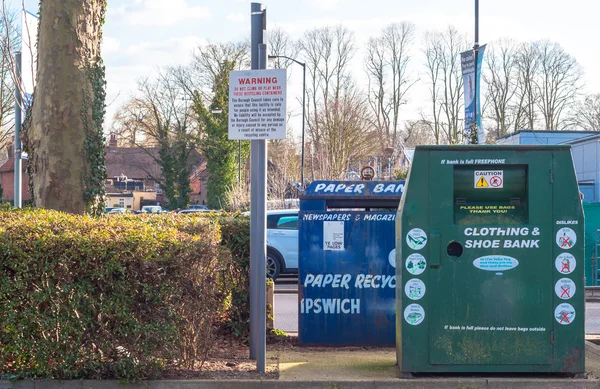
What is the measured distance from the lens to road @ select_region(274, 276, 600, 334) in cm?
981

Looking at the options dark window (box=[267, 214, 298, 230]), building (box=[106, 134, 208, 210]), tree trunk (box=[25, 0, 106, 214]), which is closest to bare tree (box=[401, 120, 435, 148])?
building (box=[106, 134, 208, 210])

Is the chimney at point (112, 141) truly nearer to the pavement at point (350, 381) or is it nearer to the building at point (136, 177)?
the building at point (136, 177)

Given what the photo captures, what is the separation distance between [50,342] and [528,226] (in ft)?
12.2

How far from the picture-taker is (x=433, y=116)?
5862cm

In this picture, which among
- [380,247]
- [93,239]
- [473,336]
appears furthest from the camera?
[380,247]

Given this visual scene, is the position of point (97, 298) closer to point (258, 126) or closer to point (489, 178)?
point (258, 126)

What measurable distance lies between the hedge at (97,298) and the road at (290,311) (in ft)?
11.2

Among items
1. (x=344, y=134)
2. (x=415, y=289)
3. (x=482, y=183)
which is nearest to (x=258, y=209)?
(x=415, y=289)

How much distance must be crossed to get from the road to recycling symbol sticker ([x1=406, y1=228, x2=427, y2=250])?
3.44 m

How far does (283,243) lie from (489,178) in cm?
1028

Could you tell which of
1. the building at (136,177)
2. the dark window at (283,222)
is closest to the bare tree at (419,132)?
the building at (136,177)

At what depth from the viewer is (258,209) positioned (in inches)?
223

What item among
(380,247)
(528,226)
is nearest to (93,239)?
(380,247)

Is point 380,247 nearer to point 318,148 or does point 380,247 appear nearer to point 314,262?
point 314,262
